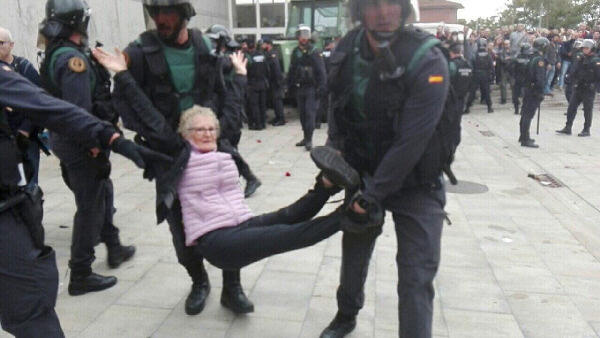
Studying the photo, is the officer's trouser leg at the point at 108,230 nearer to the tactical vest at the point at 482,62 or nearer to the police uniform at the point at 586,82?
the police uniform at the point at 586,82

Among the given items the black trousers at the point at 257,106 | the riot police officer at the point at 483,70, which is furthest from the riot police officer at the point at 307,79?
the riot police officer at the point at 483,70

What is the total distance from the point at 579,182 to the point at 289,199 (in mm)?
4228

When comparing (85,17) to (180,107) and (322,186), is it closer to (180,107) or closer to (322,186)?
(180,107)

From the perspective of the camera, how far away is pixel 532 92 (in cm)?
980

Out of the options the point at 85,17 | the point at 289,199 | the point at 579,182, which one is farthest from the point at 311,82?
the point at 85,17

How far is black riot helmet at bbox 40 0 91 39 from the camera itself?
345 cm

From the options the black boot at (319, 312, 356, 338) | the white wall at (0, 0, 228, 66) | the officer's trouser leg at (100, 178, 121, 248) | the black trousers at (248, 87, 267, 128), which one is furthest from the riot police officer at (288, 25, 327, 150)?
the black boot at (319, 312, 356, 338)

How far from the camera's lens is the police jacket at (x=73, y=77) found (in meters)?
3.35

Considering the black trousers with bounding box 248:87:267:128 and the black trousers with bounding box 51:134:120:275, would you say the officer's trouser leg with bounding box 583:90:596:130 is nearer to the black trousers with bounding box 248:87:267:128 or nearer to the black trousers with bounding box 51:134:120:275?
the black trousers with bounding box 248:87:267:128

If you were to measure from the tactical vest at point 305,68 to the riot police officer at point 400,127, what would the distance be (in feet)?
21.0

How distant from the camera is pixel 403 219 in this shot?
2518 millimetres

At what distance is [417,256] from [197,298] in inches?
63.3

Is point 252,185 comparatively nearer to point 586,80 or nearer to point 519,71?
point 586,80

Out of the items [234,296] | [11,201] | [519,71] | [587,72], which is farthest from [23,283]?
[519,71]
